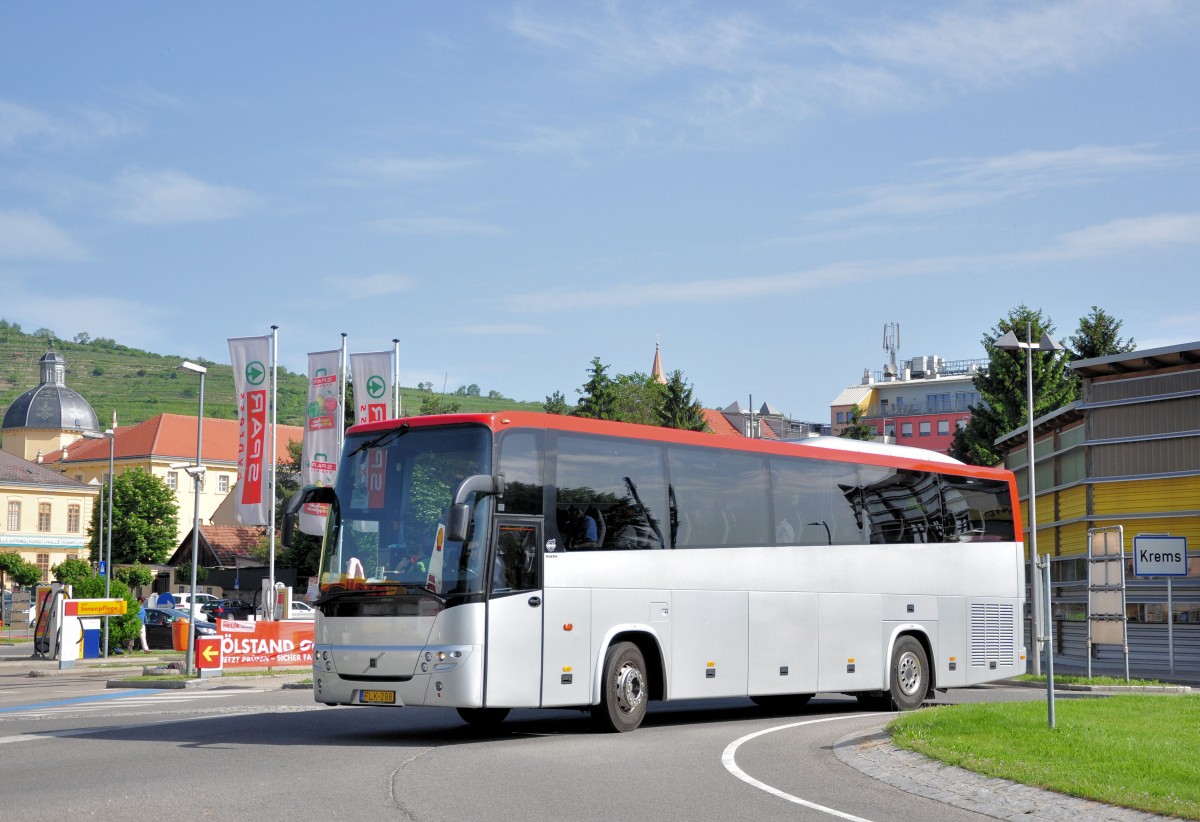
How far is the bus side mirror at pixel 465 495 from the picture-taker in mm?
14641

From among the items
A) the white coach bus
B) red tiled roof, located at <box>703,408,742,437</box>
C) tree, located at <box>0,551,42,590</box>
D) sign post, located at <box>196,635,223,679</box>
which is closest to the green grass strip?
the white coach bus

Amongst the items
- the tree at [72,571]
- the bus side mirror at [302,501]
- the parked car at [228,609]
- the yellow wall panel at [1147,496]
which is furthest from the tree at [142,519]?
the bus side mirror at [302,501]

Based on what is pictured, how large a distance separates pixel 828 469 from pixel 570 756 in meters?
7.59

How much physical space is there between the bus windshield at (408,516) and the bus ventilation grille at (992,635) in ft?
33.1

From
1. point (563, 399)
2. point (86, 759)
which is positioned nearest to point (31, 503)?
point (563, 399)

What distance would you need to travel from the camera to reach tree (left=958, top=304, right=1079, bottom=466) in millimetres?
57000

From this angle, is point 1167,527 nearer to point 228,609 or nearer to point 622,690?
point 622,690

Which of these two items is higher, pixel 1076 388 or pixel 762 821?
pixel 1076 388

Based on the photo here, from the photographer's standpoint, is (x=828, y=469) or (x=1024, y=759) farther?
(x=828, y=469)

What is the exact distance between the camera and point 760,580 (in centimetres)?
1892

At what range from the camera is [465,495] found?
15.2m

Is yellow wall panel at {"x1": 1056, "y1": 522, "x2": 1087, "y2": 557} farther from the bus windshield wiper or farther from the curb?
the bus windshield wiper

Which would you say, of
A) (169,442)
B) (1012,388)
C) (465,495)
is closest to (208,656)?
(465,495)

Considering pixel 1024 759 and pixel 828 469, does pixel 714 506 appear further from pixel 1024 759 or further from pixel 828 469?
pixel 1024 759
